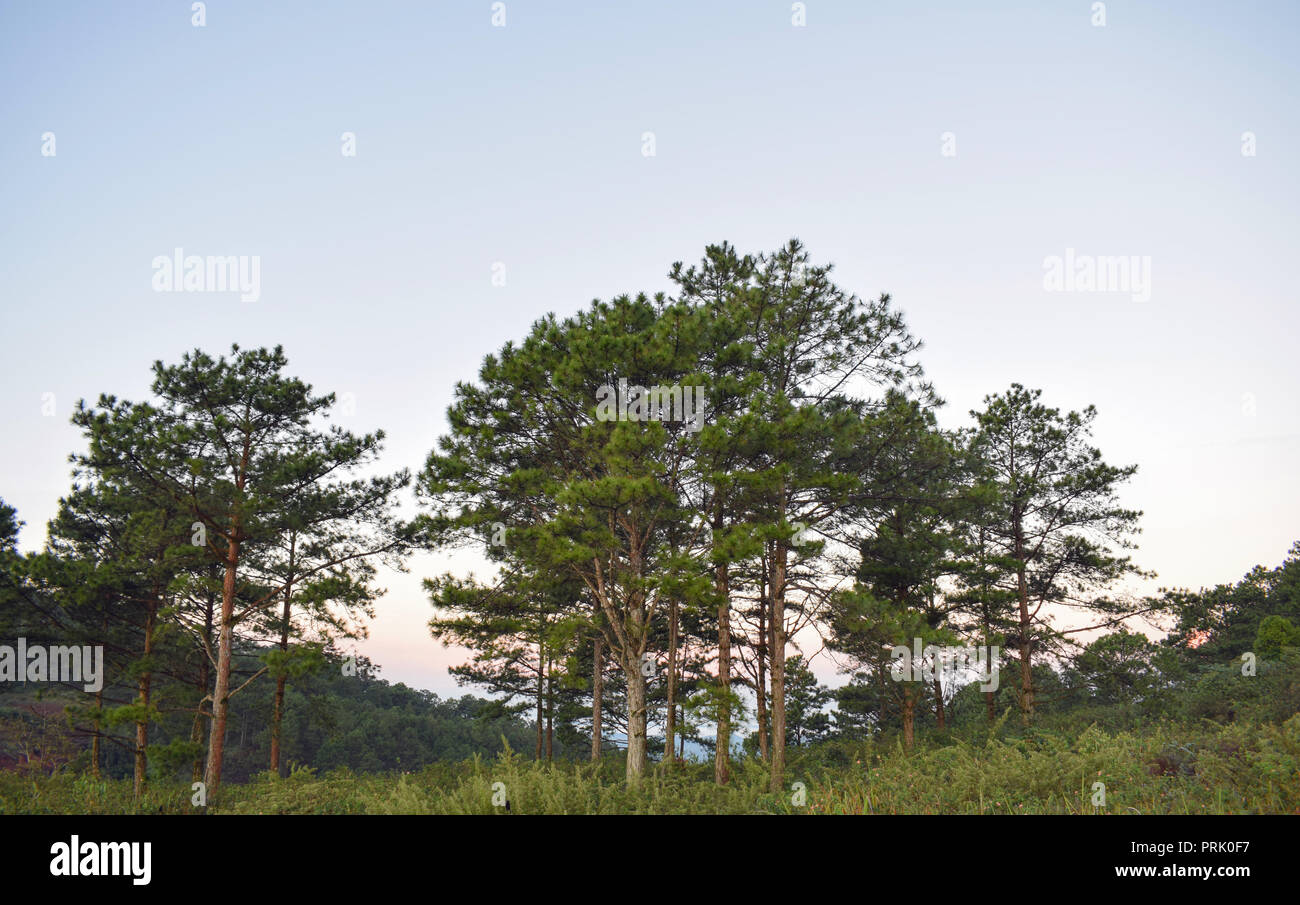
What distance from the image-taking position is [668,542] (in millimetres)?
21188

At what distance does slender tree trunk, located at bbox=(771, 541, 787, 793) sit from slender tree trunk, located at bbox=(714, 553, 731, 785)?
4.06 feet

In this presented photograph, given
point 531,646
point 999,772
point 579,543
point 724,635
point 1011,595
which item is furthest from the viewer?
point 531,646

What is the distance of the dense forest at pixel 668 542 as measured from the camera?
17422 mm

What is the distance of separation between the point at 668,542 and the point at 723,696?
5.68 meters

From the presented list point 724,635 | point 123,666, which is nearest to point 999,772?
point 724,635

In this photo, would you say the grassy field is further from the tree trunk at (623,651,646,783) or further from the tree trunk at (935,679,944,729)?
the tree trunk at (935,679,944,729)

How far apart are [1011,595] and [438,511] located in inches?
779

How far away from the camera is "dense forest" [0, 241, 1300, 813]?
686 inches

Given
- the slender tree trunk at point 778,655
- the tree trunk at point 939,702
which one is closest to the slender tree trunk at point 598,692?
the slender tree trunk at point 778,655

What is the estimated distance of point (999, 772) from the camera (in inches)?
383

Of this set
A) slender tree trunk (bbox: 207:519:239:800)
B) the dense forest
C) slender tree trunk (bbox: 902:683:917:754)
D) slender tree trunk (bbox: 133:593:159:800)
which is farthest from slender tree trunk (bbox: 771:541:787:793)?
slender tree trunk (bbox: 133:593:159:800)

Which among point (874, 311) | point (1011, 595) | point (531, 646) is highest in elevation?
point (874, 311)
